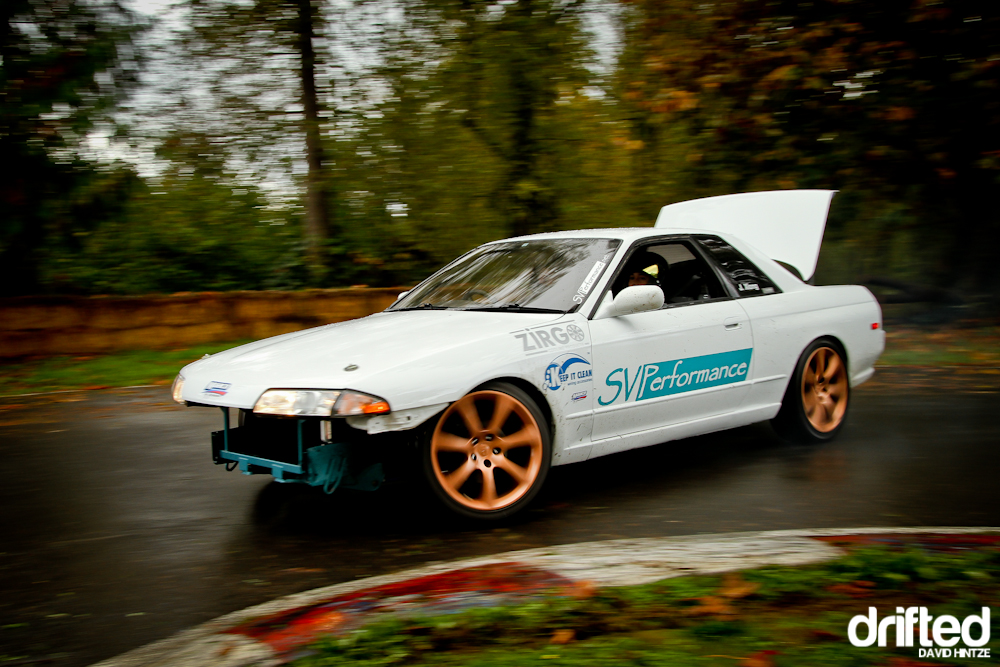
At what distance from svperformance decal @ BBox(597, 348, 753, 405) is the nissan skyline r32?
1 centimetres

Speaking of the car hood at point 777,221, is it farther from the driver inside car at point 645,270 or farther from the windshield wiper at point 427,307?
the windshield wiper at point 427,307

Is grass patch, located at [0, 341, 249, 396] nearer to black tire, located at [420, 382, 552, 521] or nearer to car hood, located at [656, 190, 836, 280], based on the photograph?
car hood, located at [656, 190, 836, 280]

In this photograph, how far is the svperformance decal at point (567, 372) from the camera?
4.81m

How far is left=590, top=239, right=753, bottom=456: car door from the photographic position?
5125 millimetres

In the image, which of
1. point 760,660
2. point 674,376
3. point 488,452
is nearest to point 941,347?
point 674,376

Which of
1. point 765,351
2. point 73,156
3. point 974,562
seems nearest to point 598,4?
point 73,156

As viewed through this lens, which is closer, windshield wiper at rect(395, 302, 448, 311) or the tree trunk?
windshield wiper at rect(395, 302, 448, 311)

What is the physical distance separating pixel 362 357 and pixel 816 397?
3506mm

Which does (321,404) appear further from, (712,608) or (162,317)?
(162,317)

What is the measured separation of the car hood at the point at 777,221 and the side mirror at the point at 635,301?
1.57 meters

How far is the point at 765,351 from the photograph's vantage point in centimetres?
602

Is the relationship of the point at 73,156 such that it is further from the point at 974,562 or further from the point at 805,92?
the point at 974,562

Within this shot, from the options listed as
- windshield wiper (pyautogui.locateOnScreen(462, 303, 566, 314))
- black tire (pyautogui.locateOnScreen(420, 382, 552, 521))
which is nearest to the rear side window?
windshield wiper (pyautogui.locateOnScreen(462, 303, 566, 314))

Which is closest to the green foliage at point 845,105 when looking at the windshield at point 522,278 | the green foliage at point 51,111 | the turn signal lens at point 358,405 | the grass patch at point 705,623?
the windshield at point 522,278
